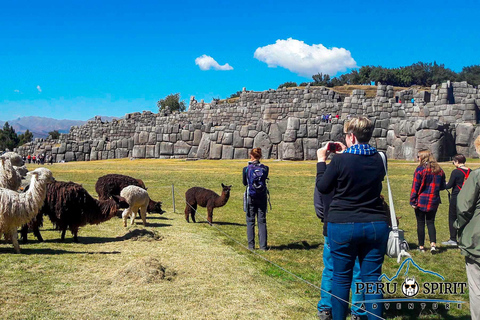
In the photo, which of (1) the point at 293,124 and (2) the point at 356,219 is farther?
(1) the point at 293,124

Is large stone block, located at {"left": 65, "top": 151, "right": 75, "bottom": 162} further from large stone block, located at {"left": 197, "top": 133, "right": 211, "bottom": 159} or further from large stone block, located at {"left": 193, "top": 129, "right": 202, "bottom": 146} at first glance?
large stone block, located at {"left": 197, "top": 133, "right": 211, "bottom": 159}

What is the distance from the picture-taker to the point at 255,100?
45188 millimetres

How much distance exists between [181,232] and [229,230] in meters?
1.29

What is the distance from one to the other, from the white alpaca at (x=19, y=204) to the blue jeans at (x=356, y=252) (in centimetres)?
467

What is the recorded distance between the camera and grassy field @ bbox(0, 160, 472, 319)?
4.89m

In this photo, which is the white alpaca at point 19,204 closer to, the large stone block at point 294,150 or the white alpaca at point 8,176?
the white alpaca at point 8,176

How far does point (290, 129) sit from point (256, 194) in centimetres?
2292

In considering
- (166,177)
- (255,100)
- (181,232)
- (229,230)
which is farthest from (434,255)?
(255,100)

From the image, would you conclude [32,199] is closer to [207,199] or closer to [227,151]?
[207,199]

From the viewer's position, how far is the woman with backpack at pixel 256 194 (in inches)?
300

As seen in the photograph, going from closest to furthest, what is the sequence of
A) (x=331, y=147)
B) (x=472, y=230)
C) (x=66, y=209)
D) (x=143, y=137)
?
(x=472, y=230), (x=331, y=147), (x=66, y=209), (x=143, y=137)

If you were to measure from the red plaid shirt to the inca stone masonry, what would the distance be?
19.9 m

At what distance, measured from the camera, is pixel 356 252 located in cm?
392

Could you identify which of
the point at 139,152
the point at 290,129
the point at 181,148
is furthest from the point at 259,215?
the point at 139,152
